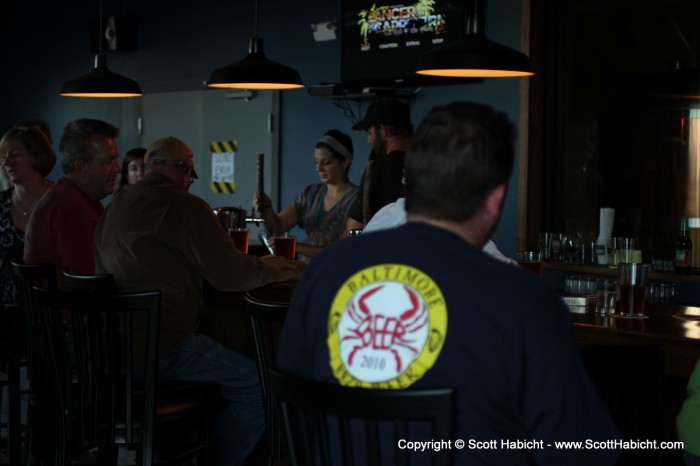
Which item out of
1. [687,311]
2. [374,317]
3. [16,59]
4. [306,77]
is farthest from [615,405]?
[16,59]

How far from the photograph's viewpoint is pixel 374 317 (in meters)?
1.63

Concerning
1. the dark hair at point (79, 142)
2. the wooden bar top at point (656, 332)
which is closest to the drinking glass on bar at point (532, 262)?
the wooden bar top at point (656, 332)

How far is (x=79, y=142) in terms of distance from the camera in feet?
13.5

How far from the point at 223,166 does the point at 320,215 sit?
2406 millimetres

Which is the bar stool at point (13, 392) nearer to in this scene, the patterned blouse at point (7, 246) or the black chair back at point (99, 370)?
the patterned blouse at point (7, 246)

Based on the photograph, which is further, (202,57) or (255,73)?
(202,57)

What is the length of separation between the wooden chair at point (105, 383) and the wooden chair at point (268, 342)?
36cm

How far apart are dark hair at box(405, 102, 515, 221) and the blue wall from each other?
13.9ft

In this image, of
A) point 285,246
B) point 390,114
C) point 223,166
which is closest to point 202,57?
point 223,166

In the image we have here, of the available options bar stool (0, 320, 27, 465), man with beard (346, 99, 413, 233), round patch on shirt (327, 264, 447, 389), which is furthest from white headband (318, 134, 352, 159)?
round patch on shirt (327, 264, 447, 389)

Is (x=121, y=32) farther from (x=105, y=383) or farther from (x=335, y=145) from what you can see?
(x=105, y=383)

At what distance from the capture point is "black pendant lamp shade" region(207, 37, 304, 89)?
451cm

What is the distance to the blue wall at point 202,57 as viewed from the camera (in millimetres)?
6176

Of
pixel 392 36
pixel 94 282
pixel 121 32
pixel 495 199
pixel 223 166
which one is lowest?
pixel 94 282
